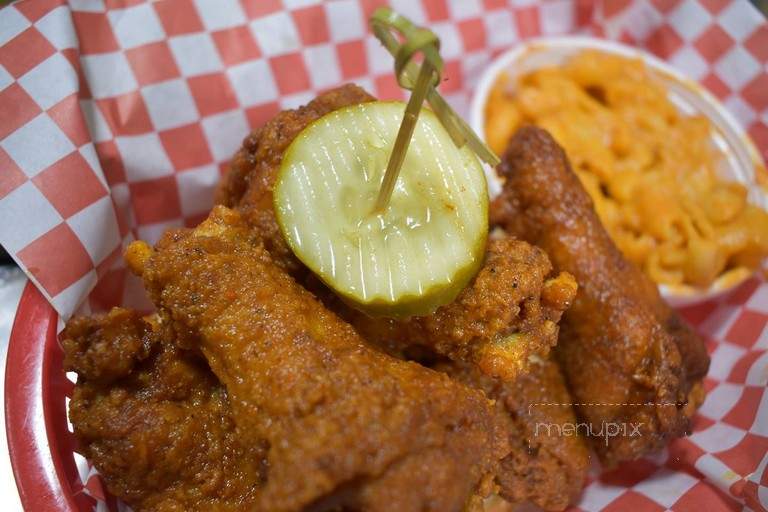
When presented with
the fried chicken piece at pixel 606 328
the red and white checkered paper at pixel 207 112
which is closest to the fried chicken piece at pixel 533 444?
the fried chicken piece at pixel 606 328

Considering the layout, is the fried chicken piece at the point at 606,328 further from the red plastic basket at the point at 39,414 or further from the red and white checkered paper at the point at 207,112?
the red plastic basket at the point at 39,414

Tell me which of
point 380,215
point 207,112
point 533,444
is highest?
point 207,112

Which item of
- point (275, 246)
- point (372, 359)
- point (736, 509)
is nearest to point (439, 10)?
point (275, 246)

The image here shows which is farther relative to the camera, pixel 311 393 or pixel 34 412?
pixel 34 412

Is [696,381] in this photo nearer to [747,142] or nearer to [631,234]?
[631,234]

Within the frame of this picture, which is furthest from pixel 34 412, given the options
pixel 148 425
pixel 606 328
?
pixel 606 328

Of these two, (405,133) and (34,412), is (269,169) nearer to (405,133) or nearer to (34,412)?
(405,133)

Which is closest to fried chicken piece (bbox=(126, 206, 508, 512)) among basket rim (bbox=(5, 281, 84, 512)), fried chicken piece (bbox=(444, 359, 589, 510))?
fried chicken piece (bbox=(444, 359, 589, 510))
